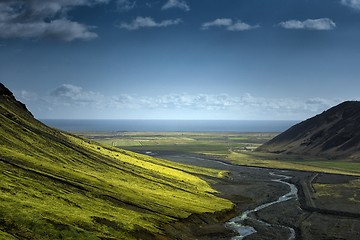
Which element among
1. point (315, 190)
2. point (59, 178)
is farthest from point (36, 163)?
point (315, 190)

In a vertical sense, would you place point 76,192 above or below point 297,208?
above

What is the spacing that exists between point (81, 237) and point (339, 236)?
63.1 metres

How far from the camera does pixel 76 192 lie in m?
96.9

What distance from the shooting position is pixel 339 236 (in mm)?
92375

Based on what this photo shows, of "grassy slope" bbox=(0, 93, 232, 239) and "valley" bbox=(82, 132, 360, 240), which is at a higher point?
"grassy slope" bbox=(0, 93, 232, 239)

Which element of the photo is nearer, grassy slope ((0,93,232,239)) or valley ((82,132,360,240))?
grassy slope ((0,93,232,239))

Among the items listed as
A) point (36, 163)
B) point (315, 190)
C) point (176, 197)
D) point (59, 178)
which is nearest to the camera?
point (59, 178)

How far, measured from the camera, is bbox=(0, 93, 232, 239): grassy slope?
6994cm

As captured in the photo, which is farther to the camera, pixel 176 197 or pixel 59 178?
pixel 176 197

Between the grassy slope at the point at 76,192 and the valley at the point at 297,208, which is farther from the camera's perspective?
the valley at the point at 297,208

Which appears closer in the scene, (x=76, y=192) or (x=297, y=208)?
(x=76, y=192)

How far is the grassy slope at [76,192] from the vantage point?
2753 inches

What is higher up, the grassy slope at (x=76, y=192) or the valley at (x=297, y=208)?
the grassy slope at (x=76, y=192)

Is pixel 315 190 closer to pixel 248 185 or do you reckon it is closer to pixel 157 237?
pixel 248 185
